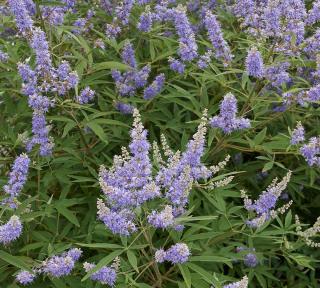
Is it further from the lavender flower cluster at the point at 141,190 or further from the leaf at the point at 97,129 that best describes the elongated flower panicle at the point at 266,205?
the leaf at the point at 97,129

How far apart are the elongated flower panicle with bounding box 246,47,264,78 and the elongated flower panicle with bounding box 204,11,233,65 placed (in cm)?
68

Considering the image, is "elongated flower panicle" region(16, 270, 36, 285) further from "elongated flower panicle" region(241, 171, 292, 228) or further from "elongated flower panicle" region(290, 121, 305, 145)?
"elongated flower panicle" region(290, 121, 305, 145)

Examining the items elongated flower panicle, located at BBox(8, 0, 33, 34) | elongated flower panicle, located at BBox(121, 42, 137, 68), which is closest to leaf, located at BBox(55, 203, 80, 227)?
elongated flower panicle, located at BBox(8, 0, 33, 34)

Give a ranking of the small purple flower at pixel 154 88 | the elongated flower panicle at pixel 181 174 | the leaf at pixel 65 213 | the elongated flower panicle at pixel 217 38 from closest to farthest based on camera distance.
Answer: the elongated flower panicle at pixel 181 174
the leaf at pixel 65 213
the elongated flower panicle at pixel 217 38
the small purple flower at pixel 154 88

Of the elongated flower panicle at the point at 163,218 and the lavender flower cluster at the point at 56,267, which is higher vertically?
the elongated flower panicle at the point at 163,218

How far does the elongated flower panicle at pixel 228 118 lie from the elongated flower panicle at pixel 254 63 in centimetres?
37

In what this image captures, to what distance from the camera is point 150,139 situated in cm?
573

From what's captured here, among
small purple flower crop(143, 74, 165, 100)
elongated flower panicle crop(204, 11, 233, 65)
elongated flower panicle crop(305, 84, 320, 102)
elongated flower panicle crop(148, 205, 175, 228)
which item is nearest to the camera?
elongated flower panicle crop(148, 205, 175, 228)

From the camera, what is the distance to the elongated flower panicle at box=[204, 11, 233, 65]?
5.38 meters

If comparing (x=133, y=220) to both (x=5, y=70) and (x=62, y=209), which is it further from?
(x=5, y=70)

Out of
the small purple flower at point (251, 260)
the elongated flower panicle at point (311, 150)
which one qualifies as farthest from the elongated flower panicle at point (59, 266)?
the elongated flower panicle at point (311, 150)

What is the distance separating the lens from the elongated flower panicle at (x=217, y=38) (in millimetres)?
5383

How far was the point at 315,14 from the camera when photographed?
5551mm

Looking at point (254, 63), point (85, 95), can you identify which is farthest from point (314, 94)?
point (85, 95)
